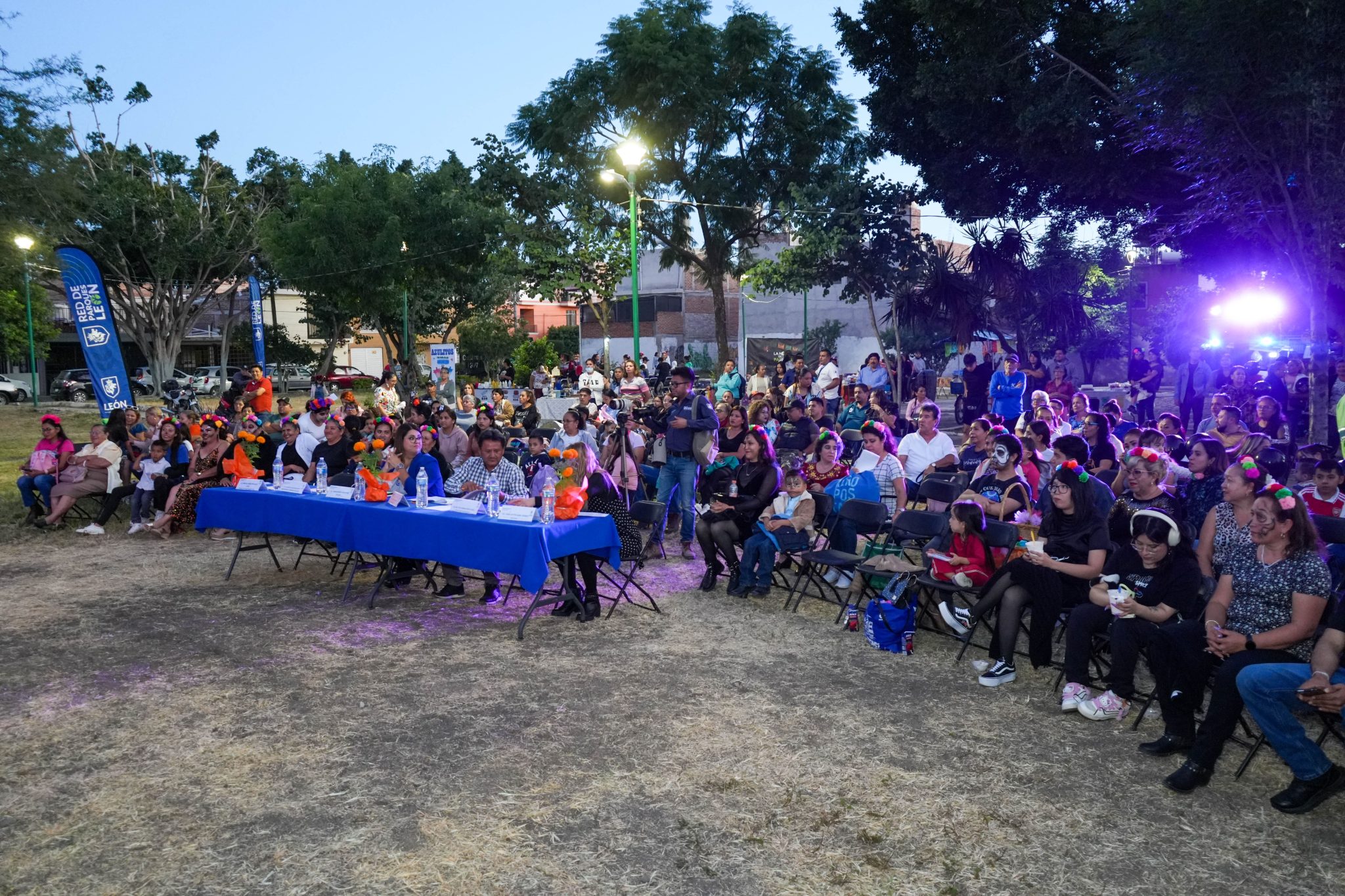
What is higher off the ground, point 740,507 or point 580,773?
point 740,507

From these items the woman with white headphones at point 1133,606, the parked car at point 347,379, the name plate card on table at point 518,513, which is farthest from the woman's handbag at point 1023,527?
the parked car at point 347,379

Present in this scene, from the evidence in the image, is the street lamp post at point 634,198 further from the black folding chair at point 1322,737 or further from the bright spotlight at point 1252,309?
the black folding chair at point 1322,737

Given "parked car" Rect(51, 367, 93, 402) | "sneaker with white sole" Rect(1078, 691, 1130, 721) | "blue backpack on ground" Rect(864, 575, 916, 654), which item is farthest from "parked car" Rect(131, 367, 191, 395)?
"sneaker with white sole" Rect(1078, 691, 1130, 721)

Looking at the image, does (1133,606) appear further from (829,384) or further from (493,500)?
(829,384)

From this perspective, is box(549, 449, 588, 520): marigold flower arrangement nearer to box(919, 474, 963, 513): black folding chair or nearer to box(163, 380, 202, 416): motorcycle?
box(919, 474, 963, 513): black folding chair

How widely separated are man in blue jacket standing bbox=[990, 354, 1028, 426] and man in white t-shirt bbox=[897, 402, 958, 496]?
4586 millimetres

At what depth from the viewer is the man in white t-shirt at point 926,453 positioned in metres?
9.09

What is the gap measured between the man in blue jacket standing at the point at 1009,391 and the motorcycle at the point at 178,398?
13.2m

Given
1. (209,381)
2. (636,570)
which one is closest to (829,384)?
(636,570)

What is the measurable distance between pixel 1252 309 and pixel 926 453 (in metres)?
12.9

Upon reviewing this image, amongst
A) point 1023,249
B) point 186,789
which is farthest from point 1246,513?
point 1023,249

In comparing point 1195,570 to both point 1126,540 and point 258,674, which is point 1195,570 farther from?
point 258,674

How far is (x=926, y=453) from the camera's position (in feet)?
30.2

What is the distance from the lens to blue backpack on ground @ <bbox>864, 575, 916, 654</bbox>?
6.22m
